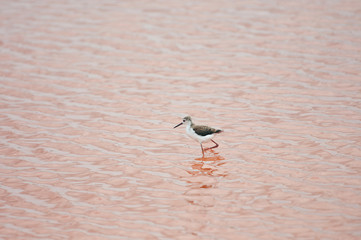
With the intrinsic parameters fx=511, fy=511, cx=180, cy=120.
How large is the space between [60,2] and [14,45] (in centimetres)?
596

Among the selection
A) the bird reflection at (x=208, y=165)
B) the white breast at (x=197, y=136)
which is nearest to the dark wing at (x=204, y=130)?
the white breast at (x=197, y=136)

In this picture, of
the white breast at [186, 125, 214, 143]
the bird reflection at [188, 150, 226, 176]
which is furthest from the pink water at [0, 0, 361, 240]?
the white breast at [186, 125, 214, 143]

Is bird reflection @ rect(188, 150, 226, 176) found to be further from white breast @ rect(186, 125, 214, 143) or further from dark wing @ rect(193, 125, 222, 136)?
dark wing @ rect(193, 125, 222, 136)

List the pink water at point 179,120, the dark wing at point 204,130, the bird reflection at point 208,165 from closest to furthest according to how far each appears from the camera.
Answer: the pink water at point 179,120
the bird reflection at point 208,165
the dark wing at point 204,130

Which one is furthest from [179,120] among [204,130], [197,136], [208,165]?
[208,165]

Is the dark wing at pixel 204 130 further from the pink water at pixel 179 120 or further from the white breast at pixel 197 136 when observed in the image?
the pink water at pixel 179 120

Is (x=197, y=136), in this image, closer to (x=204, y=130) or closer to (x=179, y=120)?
(x=204, y=130)

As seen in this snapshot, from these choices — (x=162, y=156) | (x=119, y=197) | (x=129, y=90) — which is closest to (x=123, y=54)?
(x=129, y=90)

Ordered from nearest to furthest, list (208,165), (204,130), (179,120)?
(208,165), (204,130), (179,120)

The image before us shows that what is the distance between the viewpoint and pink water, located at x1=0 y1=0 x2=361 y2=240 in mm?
9039

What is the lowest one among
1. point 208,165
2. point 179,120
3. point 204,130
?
point 208,165

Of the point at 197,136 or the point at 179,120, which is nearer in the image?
the point at 197,136

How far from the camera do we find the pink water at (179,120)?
9039 mm

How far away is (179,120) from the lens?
1332 centimetres
